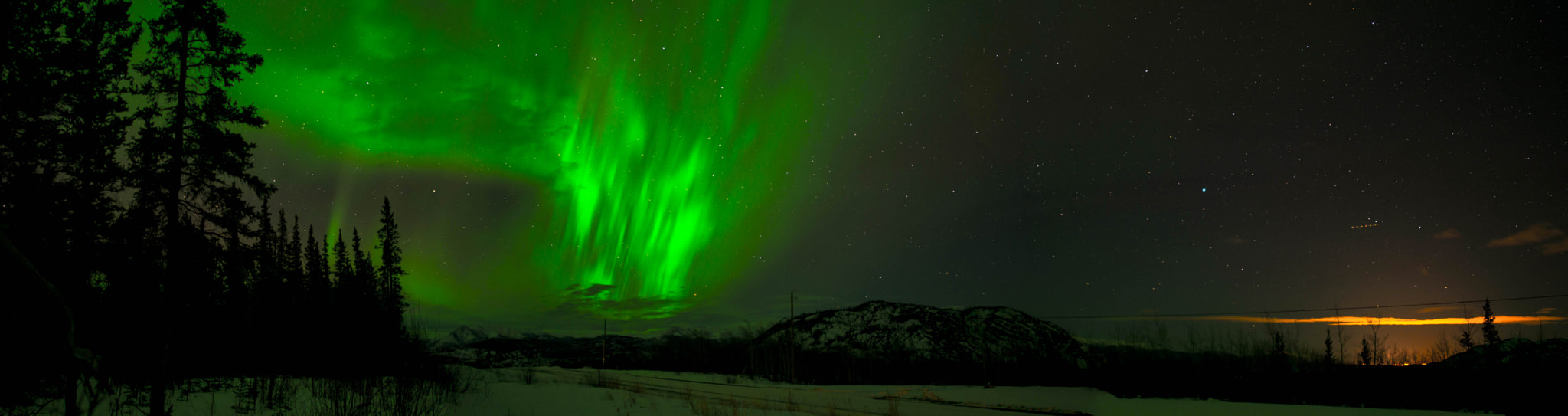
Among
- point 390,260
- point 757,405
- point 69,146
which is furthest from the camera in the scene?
point 390,260

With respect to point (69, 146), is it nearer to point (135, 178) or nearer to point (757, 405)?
point (135, 178)

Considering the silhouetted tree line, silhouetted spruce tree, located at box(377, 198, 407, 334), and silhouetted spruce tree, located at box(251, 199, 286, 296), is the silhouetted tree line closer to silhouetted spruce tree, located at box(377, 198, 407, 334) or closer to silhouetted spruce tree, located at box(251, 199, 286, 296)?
silhouetted spruce tree, located at box(251, 199, 286, 296)

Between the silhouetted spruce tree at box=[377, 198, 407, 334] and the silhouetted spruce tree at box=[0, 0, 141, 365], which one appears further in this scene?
the silhouetted spruce tree at box=[377, 198, 407, 334]

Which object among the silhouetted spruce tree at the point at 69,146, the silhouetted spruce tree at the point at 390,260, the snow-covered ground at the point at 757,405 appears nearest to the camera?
the silhouetted spruce tree at the point at 69,146

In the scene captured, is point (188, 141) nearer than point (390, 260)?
Yes

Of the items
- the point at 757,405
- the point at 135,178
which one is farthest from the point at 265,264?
the point at 757,405

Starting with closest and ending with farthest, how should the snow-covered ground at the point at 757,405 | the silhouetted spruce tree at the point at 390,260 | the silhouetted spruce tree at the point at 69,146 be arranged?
the silhouetted spruce tree at the point at 69,146
the snow-covered ground at the point at 757,405
the silhouetted spruce tree at the point at 390,260

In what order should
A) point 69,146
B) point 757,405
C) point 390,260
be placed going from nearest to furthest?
point 69,146 < point 757,405 < point 390,260

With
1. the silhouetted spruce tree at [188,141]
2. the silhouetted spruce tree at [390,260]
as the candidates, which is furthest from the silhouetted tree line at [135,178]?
the silhouetted spruce tree at [390,260]

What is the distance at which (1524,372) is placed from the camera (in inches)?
782

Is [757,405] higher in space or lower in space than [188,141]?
lower

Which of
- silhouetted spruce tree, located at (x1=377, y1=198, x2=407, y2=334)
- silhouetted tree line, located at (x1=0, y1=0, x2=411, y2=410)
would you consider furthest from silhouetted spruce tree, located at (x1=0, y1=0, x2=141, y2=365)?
silhouetted spruce tree, located at (x1=377, y1=198, x2=407, y2=334)

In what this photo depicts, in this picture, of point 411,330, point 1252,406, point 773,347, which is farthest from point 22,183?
point 773,347

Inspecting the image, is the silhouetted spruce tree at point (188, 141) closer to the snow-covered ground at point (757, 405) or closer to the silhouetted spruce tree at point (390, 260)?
the snow-covered ground at point (757, 405)
